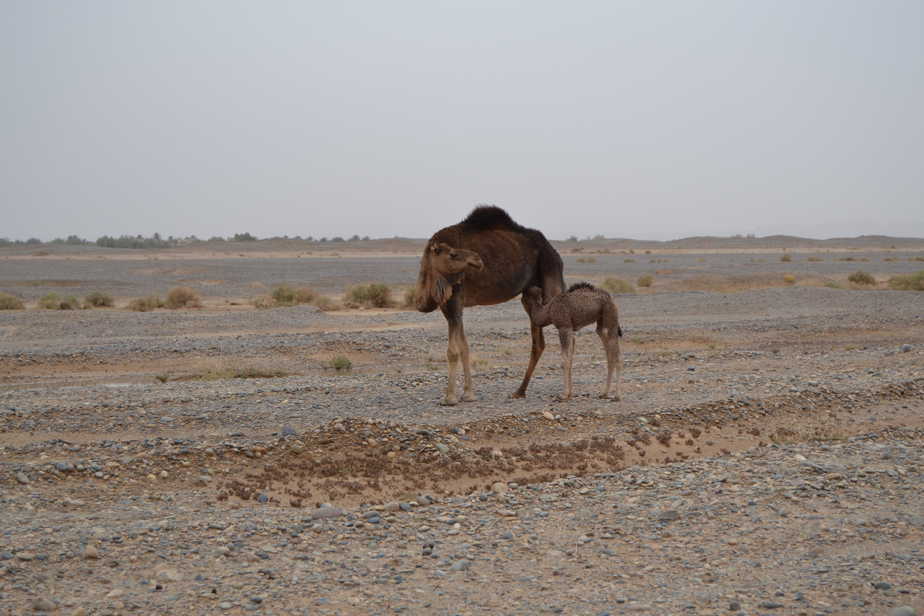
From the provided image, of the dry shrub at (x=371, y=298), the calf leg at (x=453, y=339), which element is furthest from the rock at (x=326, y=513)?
the dry shrub at (x=371, y=298)

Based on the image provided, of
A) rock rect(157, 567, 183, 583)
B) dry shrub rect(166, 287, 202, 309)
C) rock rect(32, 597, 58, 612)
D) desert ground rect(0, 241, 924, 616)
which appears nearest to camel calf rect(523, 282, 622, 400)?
desert ground rect(0, 241, 924, 616)

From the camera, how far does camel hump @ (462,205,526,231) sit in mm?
Answer: 13703

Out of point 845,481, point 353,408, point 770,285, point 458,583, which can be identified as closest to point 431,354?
point 353,408

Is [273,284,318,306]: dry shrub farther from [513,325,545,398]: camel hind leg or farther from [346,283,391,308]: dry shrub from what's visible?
[513,325,545,398]: camel hind leg

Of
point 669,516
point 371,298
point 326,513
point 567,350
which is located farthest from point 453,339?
point 371,298

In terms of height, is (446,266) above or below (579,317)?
above

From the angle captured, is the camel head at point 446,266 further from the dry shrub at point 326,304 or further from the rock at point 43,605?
the dry shrub at point 326,304

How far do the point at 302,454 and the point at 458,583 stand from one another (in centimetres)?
395

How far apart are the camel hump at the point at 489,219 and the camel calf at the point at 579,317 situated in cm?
141

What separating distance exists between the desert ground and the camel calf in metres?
0.69

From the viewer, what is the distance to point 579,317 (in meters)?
13.2

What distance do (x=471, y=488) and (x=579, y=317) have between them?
425cm

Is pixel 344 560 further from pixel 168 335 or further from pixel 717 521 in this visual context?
pixel 168 335

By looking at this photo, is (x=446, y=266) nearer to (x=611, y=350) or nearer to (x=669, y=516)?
(x=611, y=350)
